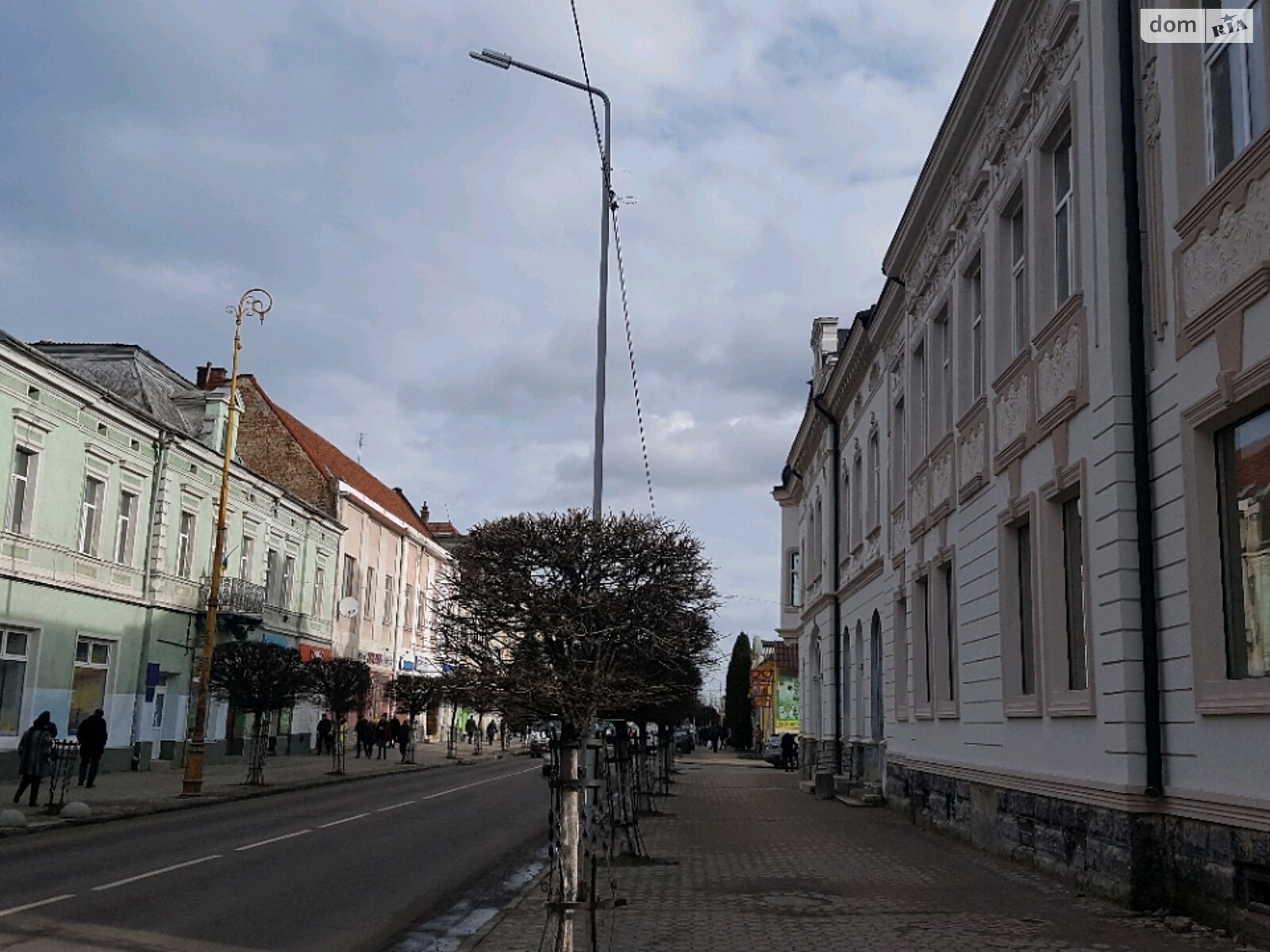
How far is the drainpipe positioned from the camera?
106 feet

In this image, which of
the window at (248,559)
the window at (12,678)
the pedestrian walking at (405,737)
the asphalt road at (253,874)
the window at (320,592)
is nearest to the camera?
the asphalt road at (253,874)

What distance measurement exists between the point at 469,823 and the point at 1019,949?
522 inches

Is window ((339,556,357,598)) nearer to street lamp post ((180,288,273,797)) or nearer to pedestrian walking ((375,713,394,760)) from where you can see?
pedestrian walking ((375,713,394,760))

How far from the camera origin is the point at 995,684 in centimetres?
1575

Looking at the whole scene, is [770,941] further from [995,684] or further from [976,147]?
[976,147]

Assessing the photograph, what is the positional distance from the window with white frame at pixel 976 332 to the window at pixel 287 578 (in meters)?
31.9

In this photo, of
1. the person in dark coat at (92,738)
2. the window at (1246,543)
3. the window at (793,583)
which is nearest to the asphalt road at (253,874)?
the person in dark coat at (92,738)

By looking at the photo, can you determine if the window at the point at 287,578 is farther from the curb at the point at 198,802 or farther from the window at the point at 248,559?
the curb at the point at 198,802

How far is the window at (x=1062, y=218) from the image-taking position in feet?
44.8

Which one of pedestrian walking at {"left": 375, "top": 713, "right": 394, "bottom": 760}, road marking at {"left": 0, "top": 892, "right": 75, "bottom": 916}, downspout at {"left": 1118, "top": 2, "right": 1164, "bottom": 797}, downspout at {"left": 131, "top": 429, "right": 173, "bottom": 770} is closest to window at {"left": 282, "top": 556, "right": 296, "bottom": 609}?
pedestrian walking at {"left": 375, "top": 713, "right": 394, "bottom": 760}

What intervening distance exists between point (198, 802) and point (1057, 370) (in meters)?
18.0

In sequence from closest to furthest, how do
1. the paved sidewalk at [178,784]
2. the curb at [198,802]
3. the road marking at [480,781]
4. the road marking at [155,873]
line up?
the road marking at [155,873], the curb at [198,802], the paved sidewalk at [178,784], the road marking at [480,781]

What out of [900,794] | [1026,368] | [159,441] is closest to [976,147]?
[1026,368]

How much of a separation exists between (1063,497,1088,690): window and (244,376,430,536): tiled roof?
4052cm
